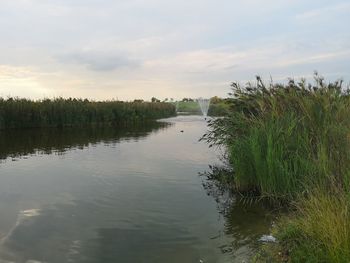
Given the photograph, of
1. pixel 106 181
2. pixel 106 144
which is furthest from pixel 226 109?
pixel 106 144

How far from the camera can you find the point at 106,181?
11.7 m

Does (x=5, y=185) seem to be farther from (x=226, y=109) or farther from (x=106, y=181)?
(x=226, y=109)

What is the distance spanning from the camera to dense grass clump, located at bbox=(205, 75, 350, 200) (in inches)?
311

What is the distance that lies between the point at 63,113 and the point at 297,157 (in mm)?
29089

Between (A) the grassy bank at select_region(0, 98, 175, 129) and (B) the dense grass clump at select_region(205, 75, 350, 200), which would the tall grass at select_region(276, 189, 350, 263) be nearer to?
(B) the dense grass clump at select_region(205, 75, 350, 200)

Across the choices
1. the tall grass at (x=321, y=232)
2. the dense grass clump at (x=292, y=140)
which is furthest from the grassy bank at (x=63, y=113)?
the tall grass at (x=321, y=232)

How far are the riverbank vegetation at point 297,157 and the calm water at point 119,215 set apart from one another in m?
0.78

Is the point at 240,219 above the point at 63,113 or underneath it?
underneath

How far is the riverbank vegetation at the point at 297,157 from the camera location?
16.0 ft

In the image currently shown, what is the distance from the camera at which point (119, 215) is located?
27.5 feet

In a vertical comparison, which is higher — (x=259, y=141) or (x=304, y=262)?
(x=259, y=141)

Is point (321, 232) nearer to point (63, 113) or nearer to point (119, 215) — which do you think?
point (119, 215)

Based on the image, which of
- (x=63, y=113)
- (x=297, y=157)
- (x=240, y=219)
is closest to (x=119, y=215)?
(x=240, y=219)

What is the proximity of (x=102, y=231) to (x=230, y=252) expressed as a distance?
2.42m
